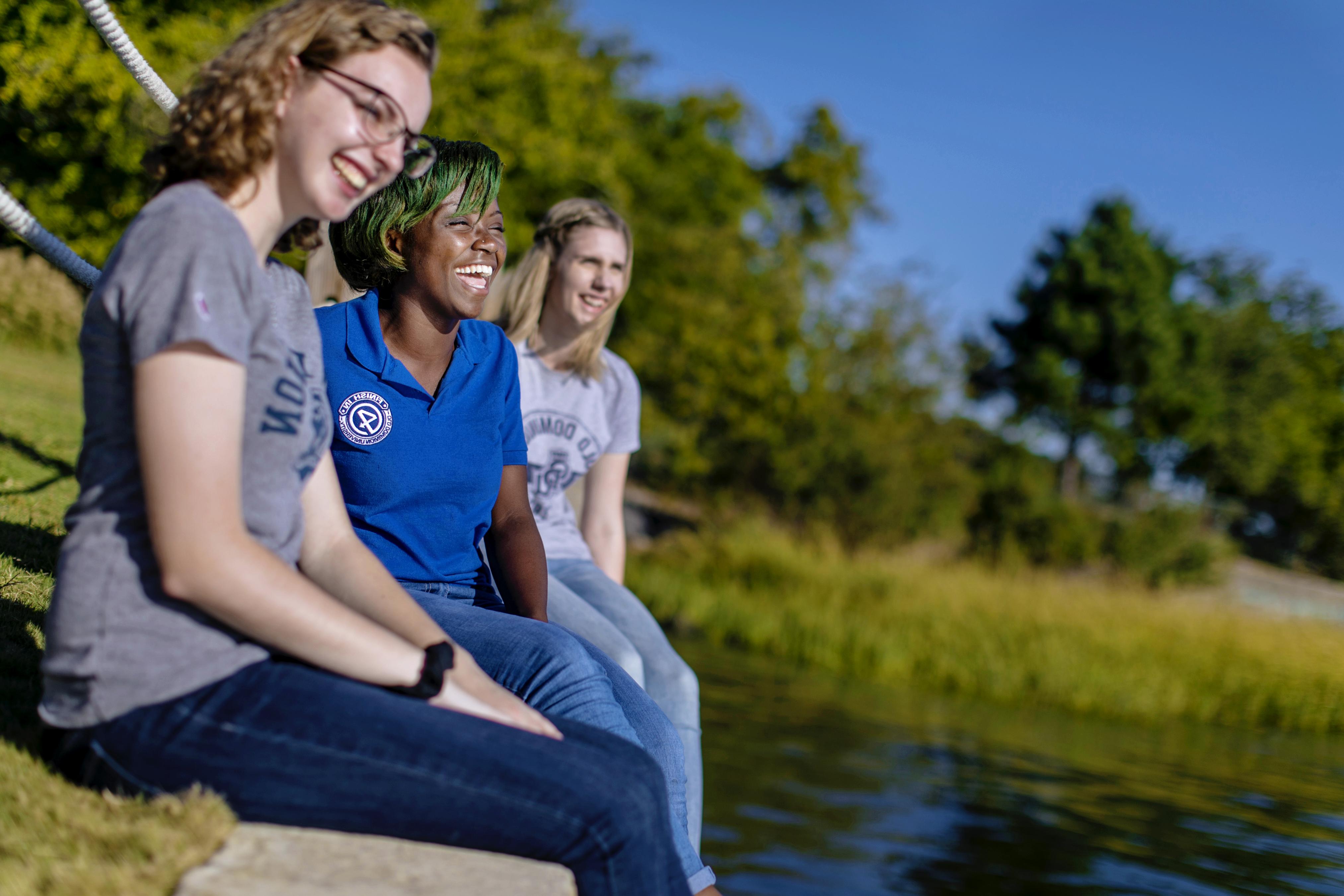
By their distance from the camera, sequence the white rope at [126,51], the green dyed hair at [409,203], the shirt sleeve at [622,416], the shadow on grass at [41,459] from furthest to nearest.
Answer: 1. the shadow on grass at [41,459]
2. the shirt sleeve at [622,416]
3. the white rope at [126,51]
4. the green dyed hair at [409,203]

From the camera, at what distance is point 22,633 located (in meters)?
2.49

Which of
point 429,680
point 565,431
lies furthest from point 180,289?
point 565,431

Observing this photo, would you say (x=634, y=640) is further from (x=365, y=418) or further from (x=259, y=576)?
(x=259, y=576)

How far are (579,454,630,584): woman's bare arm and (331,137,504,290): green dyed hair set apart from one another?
4.66ft

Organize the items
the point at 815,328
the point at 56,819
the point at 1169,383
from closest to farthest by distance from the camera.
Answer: the point at 56,819 → the point at 815,328 → the point at 1169,383

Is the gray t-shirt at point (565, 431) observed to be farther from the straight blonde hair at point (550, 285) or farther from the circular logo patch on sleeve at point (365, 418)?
the circular logo patch on sleeve at point (365, 418)

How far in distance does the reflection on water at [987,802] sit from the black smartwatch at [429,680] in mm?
3878

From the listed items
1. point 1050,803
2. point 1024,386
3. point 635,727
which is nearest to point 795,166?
point 1024,386

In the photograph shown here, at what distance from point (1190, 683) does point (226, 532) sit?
13967 mm

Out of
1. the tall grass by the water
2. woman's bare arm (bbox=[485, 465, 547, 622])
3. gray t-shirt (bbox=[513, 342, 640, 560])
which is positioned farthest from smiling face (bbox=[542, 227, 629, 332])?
the tall grass by the water

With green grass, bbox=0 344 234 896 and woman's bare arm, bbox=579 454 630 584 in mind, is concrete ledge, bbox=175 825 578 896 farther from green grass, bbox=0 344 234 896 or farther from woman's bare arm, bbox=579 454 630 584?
woman's bare arm, bbox=579 454 630 584

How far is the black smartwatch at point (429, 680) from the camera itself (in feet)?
5.66

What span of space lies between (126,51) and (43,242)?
0.62 m

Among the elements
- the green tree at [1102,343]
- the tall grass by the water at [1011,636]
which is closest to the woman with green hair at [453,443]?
the tall grass by the water at [1011,636]
